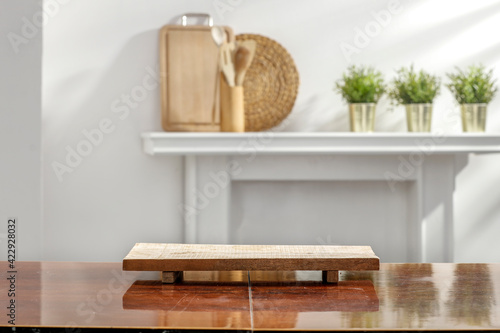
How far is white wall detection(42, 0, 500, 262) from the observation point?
292 centimetres

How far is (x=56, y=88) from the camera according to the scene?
292cm

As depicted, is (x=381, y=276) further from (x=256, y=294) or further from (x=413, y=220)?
(x=413, y=220)

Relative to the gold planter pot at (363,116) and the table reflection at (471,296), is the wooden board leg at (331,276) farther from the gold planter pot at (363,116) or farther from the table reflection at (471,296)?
the gold planter pot at (363,116)

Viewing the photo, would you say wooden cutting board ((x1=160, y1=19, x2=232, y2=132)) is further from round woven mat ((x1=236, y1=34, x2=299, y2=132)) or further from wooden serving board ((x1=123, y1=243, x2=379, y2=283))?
wooden serving board ((x1=123, y1=243, x2=379, y2=283))

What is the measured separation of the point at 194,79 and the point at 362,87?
2.46 feet

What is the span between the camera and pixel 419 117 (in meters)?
2.75

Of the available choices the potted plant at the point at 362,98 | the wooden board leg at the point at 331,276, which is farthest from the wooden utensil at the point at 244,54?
the wooden board leg at the point at 331,276

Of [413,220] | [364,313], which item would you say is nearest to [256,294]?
[364,313]

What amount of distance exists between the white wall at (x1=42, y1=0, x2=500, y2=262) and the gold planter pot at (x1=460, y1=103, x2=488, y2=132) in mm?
184

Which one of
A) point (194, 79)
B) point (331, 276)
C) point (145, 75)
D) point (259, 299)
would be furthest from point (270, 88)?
point (259, 299)

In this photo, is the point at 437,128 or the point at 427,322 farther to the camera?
the point at 437,128

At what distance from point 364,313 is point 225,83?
178cm

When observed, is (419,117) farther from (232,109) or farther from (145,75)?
(145,75)

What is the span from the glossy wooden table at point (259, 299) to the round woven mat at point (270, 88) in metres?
1.40
